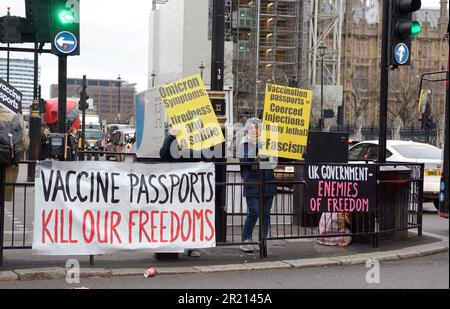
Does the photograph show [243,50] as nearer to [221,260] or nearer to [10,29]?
[10,29]

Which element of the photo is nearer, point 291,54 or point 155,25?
point 291,54

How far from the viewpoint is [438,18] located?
384 feet

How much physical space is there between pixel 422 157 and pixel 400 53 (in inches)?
263

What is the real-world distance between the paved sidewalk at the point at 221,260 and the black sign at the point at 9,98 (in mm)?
4246

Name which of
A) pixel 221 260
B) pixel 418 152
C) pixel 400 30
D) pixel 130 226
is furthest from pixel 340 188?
pixel 418 152

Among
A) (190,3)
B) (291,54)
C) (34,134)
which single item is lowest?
(34,134)

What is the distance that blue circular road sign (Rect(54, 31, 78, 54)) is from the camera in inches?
428

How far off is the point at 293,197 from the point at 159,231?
3822 millimetres

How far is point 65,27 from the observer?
11.0 metres

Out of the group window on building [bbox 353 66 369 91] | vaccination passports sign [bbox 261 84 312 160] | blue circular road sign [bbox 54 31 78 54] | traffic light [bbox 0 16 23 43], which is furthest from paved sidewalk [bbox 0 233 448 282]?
window on building [bbox 353 66 369 91]

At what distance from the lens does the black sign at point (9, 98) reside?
12637mm

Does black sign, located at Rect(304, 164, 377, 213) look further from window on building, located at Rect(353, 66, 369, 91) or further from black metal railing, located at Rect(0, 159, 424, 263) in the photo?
window on building, located at Rect(353, 66, 369, 91)
